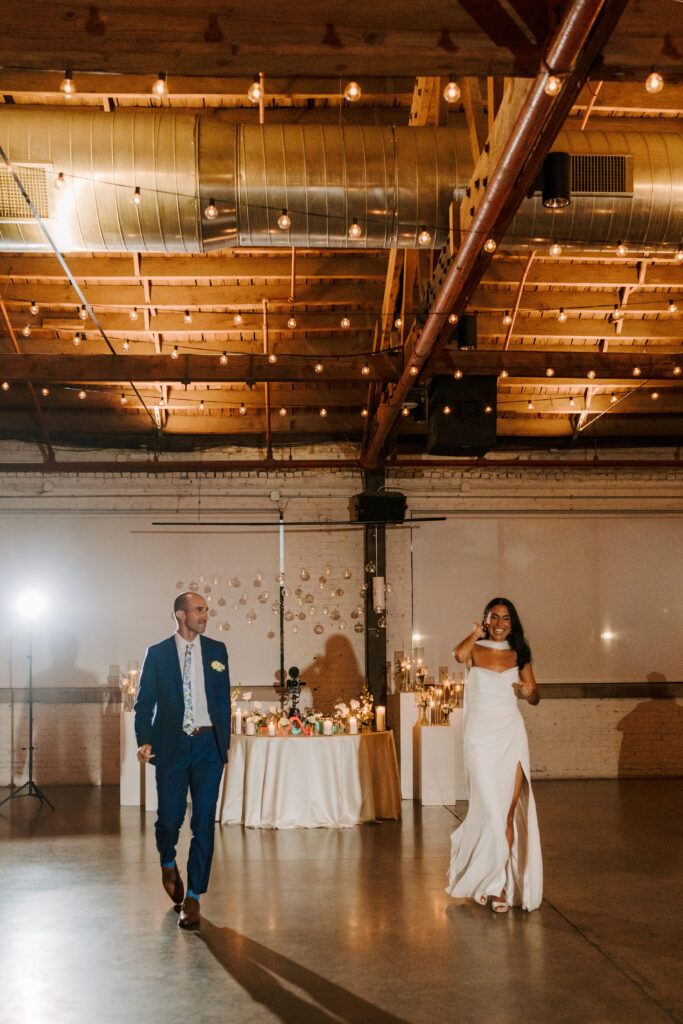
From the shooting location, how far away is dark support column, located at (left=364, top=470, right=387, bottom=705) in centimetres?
1024

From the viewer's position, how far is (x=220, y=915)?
475 cm

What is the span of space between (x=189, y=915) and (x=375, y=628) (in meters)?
5.96

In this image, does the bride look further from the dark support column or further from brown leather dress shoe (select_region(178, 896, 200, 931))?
the dark support column

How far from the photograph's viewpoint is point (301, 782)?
725 cm

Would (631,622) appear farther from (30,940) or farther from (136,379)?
(30,940)

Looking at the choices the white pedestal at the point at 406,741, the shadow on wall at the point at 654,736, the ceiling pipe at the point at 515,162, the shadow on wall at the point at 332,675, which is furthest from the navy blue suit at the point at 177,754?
the shadow on wall at the point at 654,736

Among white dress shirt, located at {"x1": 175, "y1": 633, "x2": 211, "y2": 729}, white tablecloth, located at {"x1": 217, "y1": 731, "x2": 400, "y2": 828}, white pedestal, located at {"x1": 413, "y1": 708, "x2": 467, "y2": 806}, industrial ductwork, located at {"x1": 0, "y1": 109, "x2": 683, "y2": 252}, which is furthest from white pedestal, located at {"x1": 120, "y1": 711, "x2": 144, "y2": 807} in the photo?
industrial ductwork, located at {"x1": 0, "y1": 109, "x2": 683, "y2": 252}

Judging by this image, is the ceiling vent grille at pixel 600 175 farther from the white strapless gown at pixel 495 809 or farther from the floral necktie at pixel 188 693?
the floral necktie at pixel 188 693

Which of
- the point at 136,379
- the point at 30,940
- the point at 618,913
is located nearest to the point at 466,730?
the point at 618,913

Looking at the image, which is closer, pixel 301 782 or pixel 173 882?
pixel 173 882

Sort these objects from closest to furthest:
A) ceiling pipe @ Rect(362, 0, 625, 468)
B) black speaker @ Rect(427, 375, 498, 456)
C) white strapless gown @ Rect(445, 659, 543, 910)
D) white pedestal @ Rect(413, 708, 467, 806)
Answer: ceiling pipe @ Rect(362, 0, 625, 468)
white strapless gown @ Rect(445, 659, 543, 910)
black speaker @ Rect(427, 375, 498, 456)
white pedestal @ Rect(413, 708, 467, 806)

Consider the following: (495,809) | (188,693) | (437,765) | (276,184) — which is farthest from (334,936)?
(437,765)

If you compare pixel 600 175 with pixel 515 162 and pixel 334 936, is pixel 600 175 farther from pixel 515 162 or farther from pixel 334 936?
pixel 334 936

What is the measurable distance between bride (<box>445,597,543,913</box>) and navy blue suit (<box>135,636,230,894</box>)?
4.66 feet
